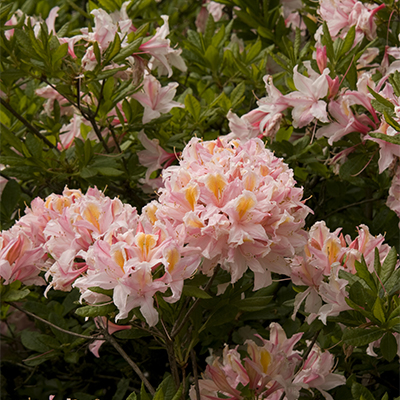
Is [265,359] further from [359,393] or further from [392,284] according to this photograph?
[392,284]

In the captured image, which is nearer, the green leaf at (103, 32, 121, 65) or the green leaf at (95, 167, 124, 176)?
the green leaf at (103, 32, 121, 65)

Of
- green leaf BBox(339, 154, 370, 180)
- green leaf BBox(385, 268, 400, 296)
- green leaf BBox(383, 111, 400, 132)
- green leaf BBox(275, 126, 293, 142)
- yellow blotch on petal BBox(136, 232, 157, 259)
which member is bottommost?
green leaf BBox(339, 154, 370, 180)

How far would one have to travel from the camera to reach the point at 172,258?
1213mm

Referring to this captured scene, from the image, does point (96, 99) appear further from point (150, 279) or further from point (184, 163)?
point (150, 279)

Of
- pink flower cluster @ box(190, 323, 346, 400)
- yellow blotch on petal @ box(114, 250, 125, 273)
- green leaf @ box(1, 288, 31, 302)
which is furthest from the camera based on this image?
pink flower cluster @ box(190, 323, 346, 400)

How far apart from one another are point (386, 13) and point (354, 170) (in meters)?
0.72

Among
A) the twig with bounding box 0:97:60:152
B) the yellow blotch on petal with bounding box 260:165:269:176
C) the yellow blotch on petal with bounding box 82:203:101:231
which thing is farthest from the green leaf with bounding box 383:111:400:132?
the twig with bounding box 0:97:60:152

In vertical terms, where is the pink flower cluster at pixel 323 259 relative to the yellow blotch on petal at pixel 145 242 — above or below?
below

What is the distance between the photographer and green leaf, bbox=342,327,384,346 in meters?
1.33

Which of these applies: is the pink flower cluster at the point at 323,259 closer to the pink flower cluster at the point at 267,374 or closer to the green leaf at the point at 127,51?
the pink flower cluster at the point at 267,374

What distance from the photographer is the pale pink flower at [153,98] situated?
203 cm

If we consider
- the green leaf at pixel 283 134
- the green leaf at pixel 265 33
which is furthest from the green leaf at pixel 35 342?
the green leaf at pixel 265 33

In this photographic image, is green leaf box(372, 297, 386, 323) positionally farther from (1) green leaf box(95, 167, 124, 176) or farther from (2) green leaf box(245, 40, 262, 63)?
(2) green leaf box(245, 40, 262, 63)

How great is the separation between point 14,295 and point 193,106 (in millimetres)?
1019
